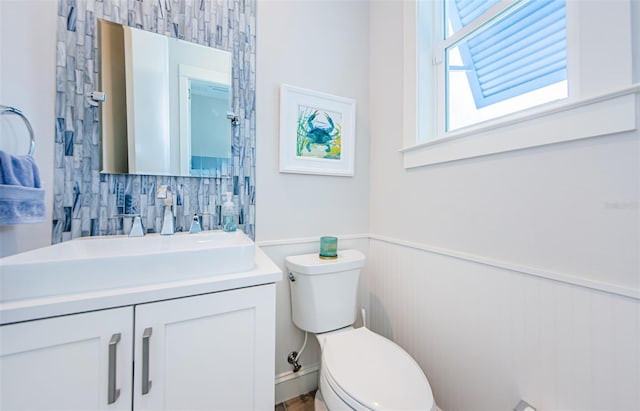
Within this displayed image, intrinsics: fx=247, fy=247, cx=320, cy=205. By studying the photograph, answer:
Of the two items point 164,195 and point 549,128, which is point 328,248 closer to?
point 164,195

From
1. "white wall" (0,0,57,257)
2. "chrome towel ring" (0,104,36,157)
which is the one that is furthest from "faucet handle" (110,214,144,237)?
"chrome towel ring" (0,104,36,157)

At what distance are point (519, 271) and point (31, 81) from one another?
6.16 feet

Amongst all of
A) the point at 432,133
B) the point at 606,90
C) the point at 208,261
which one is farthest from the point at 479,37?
the point at 208,261

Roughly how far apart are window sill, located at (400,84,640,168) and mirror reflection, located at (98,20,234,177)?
1.06m

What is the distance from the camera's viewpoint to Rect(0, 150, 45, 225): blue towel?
69cm

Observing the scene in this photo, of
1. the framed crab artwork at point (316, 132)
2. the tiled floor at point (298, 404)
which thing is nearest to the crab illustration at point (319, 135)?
the framed crab artwork at point (316, 132)

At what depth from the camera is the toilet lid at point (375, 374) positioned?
0.76m

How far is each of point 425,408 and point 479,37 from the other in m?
1.53

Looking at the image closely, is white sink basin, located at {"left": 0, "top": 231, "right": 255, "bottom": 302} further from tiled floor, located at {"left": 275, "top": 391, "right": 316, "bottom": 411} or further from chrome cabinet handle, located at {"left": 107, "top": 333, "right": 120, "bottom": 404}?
tiled floor, located at {"left": 275, "top": 391, "right": 316, "bottom": 411}

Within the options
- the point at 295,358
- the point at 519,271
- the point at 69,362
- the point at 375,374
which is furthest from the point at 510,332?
the point at 69,362

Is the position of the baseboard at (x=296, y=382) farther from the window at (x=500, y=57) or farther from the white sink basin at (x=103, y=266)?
the window at (x=500, y=57)

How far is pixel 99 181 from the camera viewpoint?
101 centimetres

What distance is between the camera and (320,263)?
1212mm

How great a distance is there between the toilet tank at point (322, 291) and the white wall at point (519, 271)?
0.30m
